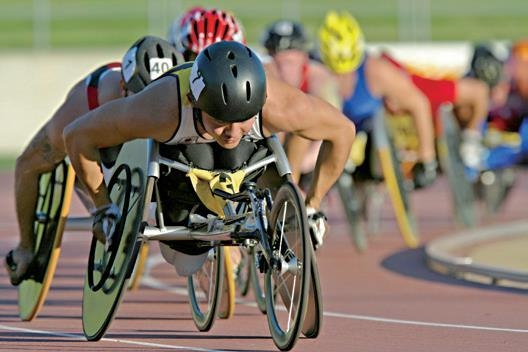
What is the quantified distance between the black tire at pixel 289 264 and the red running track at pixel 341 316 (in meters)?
0.32

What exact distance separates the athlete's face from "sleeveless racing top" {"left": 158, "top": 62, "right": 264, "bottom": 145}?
8 cm

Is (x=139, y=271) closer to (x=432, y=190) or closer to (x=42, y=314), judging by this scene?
(x=42, y=314)

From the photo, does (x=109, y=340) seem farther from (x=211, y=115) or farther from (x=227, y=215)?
(x=211, y=115)

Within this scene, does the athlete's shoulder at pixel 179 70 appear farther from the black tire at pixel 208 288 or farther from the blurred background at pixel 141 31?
the blurred background at pixel 141 31

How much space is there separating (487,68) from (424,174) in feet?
9.42

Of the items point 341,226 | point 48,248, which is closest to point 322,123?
point 48,248

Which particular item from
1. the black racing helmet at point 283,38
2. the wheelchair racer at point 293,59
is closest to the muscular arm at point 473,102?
the wheelchair racer at point 293,59

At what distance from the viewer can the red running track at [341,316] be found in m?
8.50

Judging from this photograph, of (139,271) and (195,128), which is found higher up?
(195,128)

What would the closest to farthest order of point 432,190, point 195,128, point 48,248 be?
1. point 195,128
2. point 48,248
3. point 432,190

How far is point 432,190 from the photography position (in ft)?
73.7

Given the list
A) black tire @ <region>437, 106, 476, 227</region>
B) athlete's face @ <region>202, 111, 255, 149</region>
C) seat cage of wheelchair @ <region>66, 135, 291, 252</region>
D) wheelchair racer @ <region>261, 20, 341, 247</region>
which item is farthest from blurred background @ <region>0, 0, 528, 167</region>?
athlete's face @ <region>202, 111, 255, 149</region>

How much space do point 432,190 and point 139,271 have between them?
11489 mm

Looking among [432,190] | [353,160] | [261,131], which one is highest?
[261,131]
